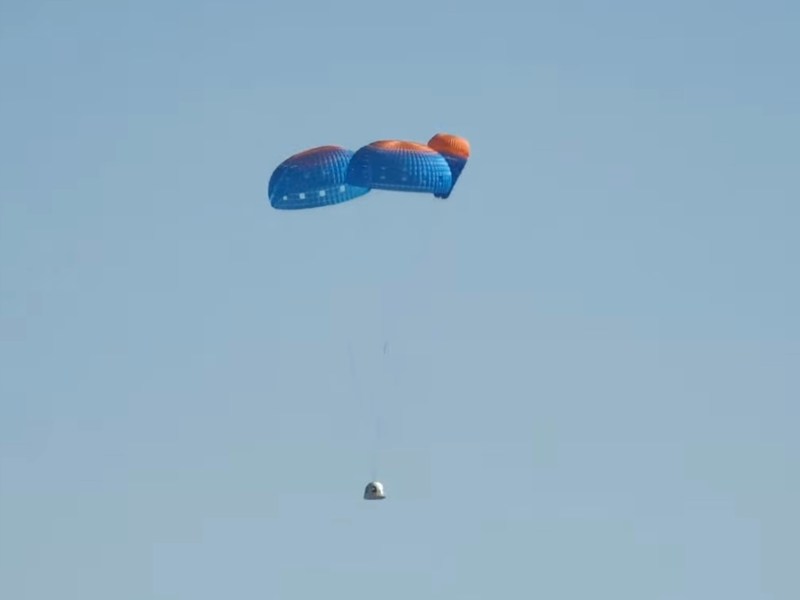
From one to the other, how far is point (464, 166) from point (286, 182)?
5.73 m

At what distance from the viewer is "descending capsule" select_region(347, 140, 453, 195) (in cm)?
10306

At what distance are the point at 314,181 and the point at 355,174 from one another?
126 cm

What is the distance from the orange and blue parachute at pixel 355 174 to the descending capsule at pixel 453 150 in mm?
1280

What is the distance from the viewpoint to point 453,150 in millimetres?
106812

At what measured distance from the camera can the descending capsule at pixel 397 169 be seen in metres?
103

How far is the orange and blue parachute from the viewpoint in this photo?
103 metres

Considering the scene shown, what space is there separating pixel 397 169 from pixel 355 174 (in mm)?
1214

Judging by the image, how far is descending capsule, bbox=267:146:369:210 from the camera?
340 ft

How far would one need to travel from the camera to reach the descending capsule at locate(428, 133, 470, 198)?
349ft

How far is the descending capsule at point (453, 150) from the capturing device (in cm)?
10650

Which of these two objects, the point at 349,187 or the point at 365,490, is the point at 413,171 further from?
the point at 365,490

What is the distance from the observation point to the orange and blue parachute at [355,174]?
10306 centimetres

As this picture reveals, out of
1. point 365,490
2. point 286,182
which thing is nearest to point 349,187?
point 286,182

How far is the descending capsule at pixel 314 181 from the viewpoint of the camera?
10375 cm
